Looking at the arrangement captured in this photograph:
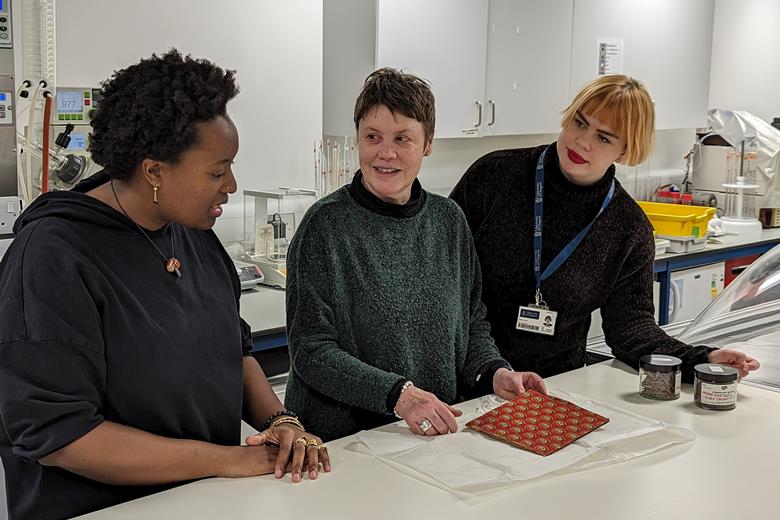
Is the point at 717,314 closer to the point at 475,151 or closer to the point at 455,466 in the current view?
the point at 455,466

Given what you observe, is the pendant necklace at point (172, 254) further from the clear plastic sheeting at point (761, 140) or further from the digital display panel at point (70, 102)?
the clear plastic sheeting at point (761, 140)

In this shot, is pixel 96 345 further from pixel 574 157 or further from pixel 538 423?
pixel 574 157

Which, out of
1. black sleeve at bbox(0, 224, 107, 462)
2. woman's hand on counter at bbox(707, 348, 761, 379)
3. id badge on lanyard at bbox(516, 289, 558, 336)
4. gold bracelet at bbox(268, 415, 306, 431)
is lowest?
gold bracelet at bbox(268, 415, 306, 431)

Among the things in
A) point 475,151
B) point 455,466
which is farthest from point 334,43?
point 455,466

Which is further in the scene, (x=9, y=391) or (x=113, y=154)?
(x=113, y=154)

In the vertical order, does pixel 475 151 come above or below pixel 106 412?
above

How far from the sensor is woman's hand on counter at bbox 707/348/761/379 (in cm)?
203

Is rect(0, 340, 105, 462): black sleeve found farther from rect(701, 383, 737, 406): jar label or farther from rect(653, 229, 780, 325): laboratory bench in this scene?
rect(653, 229, 780, 325): laboratory bench

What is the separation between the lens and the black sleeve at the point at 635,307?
2.16 meters

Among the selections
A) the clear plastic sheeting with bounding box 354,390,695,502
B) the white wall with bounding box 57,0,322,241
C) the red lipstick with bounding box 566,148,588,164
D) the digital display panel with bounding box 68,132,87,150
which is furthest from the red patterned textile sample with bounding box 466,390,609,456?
the white wall with bounding box 57,0,322,241

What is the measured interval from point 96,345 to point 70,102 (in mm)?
1669

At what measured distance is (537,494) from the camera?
147cm

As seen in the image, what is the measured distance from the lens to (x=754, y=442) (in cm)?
174

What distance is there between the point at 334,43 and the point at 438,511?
2.59m
